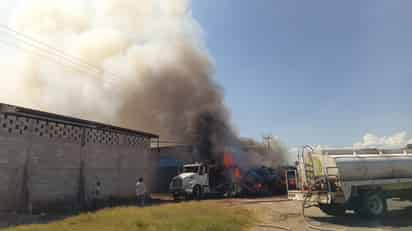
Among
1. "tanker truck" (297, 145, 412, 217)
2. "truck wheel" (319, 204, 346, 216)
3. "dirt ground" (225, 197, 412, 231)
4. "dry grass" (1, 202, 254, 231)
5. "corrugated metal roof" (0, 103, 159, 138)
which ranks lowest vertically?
"dirt ground" (225, 197, 412, 231)

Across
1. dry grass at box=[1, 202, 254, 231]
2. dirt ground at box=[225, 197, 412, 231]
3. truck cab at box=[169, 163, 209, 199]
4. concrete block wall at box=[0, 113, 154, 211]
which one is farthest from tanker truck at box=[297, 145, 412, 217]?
concrete block wall at box=[0, 113, 154, 211]

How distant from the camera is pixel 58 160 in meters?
13.3

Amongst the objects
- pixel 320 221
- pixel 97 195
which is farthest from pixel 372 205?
pixel 97 195

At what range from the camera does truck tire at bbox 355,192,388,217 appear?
10.6 meters

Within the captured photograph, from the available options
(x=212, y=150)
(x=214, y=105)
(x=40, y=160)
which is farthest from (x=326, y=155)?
(x=214, y=105)

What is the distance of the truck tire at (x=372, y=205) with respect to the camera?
34.6 ft

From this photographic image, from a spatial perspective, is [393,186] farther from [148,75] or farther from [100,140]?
[148,75]

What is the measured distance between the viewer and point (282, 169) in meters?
25.2

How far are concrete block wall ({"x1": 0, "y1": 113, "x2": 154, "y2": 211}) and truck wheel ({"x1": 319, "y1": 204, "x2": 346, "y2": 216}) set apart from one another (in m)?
11.0

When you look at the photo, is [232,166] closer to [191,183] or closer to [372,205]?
[191,183]

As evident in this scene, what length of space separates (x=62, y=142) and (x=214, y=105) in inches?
633

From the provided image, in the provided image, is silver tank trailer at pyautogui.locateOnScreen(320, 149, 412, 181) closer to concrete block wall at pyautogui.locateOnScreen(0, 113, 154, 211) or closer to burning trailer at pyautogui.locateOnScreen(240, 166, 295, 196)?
burning trailer at pyautogui.locateOnScreen(240, 166, 295, 196)

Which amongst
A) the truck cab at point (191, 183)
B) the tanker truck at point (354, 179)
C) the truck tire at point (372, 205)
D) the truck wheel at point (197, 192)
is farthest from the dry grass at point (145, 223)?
the truck wheel at point (197, 192)

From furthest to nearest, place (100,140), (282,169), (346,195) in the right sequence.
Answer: (282,169)
(100,140)
(346,195)
